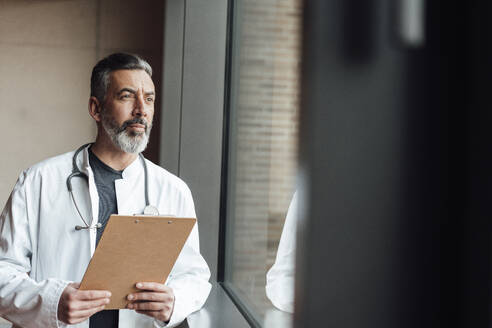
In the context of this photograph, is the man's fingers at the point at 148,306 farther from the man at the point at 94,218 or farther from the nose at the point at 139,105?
the nose at the point at 139,105

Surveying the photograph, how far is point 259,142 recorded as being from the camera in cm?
262

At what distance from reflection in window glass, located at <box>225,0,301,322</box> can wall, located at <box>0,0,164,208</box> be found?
3.46 feet

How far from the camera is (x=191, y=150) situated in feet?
10.7

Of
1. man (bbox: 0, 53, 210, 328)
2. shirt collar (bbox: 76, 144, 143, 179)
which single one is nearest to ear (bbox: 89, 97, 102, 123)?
man (bbox: 0, 53, 210, 328)

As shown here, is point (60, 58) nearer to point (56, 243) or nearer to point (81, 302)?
point (56, 243)

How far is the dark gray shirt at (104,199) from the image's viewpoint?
2.04m

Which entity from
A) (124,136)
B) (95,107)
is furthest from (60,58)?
(124,136)

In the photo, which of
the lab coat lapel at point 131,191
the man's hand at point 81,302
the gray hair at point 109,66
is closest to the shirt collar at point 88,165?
the lab coat lapel at point 131,191

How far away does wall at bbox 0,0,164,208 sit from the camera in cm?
391

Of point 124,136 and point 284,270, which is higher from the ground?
point 124,136

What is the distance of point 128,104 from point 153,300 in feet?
2.78

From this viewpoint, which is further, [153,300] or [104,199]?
[104,199]

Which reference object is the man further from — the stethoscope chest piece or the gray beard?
the stethoscope chest piece

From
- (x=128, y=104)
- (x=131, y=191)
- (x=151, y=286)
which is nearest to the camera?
(x=151, y=286)
